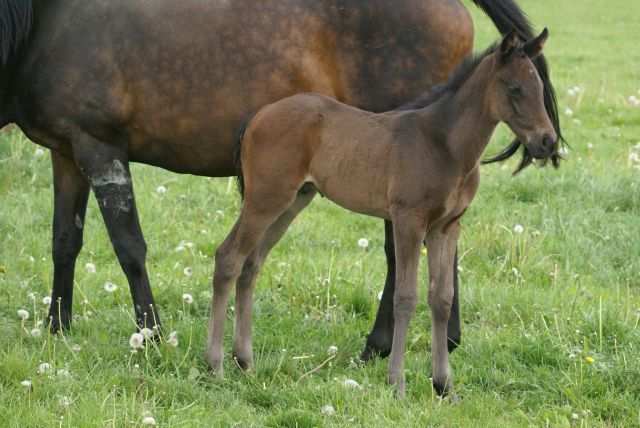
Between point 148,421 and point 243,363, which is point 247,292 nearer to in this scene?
point 243,363

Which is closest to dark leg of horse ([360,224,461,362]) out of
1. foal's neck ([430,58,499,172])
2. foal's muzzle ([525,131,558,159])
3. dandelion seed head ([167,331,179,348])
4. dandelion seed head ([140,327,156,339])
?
foal's neck ([430,58,499,172])

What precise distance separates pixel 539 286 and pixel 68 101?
2998 millimetres

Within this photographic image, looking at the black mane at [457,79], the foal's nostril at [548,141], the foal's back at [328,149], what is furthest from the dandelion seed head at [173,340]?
the foal's nostril at [548,141]

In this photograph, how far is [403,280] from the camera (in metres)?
4.30

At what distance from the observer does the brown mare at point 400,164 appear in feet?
13.5

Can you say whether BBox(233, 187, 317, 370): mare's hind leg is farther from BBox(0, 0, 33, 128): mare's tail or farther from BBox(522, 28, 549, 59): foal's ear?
BBox(0, 0, 33, 128): mare's tail

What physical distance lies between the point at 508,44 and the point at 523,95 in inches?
8.6

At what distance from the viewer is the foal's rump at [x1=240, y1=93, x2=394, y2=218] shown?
4.38 m

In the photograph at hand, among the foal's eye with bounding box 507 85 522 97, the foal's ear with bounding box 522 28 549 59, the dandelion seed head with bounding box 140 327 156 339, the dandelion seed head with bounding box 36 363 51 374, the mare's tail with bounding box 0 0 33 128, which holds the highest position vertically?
the mare's tail with bounding box 0 0 33 128

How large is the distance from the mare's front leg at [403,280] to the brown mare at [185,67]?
2.82 feet

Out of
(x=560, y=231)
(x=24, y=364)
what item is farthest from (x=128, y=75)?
(x=560, y=231)

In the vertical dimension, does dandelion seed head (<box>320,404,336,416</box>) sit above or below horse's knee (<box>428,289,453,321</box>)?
below

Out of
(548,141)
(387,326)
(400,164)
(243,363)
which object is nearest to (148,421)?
(243,363)

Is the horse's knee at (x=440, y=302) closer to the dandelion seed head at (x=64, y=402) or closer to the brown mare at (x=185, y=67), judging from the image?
the brown mare at (x=185, y=67)
